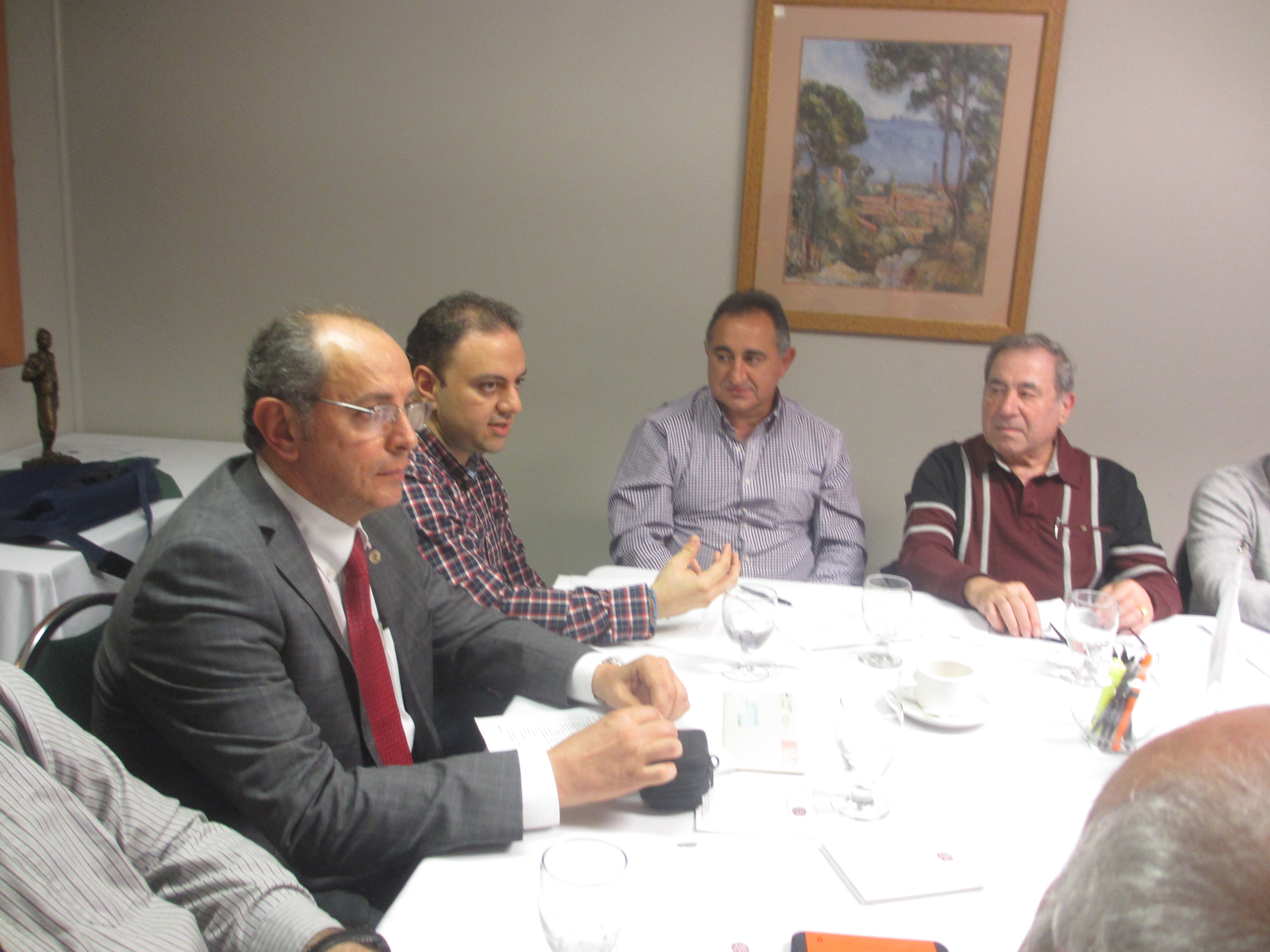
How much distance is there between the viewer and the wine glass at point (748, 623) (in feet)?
5.00

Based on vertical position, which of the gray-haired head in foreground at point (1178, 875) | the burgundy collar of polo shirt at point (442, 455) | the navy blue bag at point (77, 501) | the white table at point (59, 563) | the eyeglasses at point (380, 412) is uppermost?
the eyeglasses at point (380, 412)

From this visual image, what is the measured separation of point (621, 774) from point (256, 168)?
3.15m

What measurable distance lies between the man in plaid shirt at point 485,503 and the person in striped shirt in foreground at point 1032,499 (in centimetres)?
84

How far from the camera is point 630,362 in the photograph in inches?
136

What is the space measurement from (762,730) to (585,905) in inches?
22.9

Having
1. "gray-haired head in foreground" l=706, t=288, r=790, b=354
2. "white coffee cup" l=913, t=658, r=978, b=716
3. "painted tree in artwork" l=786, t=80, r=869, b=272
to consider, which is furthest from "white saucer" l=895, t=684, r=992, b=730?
"painted tree in artwork" l=786, t=80, r=869, b=272

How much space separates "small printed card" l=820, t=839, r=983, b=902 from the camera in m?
1.00

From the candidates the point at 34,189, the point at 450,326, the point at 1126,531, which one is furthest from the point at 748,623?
the point at 34,189

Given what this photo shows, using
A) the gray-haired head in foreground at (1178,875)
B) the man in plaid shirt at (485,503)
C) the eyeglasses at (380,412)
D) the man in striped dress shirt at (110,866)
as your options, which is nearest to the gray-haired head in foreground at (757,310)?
the man in plaid shirt at (485,503)

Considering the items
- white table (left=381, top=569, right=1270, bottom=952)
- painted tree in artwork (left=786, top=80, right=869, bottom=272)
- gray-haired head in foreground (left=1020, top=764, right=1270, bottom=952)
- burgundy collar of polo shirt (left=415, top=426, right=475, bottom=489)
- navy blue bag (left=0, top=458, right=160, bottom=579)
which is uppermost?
painted tree in artwork (left=786, top=80, right=869, bottom=272)

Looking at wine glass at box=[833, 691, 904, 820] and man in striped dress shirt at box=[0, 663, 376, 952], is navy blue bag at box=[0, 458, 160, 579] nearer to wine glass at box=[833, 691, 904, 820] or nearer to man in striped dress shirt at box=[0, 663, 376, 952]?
man in striped dress shirt at box=[0, 663, 376, 952]

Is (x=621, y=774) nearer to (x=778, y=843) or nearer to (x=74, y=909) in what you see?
(x=778, y=843)

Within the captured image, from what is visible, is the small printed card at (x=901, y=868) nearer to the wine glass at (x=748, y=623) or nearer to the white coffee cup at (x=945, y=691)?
the white coffee cup at (x=945, y=691)

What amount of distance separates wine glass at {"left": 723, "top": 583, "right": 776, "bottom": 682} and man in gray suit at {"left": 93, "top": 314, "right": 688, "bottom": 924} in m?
0.21
